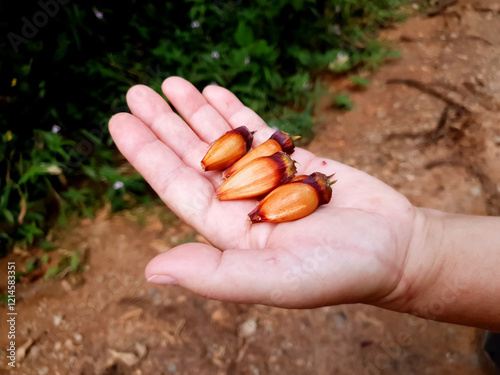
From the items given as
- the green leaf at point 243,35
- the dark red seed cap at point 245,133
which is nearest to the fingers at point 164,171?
the dark red seed cap at point 245,133

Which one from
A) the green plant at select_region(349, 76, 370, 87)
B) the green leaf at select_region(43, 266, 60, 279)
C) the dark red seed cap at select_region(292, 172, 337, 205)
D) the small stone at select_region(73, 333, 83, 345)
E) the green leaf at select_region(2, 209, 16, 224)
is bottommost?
the small stone at select_region(73, 333, 83, 345)

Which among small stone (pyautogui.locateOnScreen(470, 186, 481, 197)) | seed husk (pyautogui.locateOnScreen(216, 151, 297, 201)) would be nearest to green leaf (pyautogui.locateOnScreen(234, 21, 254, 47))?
seed husk (pyautogui.locateOnScreen(216, 151, 297, 201))

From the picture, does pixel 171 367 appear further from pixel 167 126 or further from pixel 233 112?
pixel 233 112

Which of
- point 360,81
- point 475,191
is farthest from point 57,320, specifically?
point 360,81

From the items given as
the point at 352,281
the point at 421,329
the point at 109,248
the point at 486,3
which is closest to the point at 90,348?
the point at 109,248

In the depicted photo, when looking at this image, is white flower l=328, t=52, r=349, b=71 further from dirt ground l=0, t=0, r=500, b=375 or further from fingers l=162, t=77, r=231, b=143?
fingers l=162, t=77, r=231, b=143

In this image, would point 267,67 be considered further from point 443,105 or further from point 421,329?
point 421,329

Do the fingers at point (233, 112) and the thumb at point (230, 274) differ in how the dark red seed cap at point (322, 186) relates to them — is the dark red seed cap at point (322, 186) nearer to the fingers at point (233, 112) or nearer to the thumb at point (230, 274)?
the thumb at point (230, 274)
